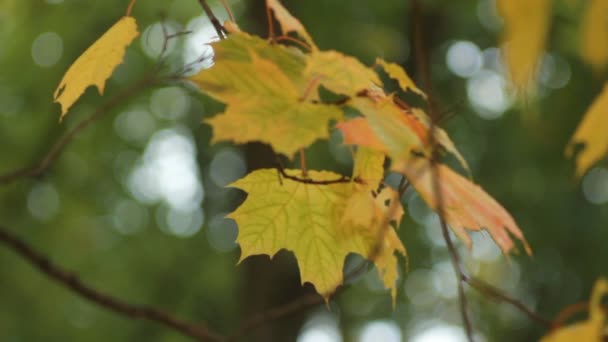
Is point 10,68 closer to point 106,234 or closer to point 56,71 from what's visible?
point 56,71

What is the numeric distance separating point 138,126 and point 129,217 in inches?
27.1

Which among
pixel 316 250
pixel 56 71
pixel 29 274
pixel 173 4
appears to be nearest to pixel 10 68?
pixel 56 71

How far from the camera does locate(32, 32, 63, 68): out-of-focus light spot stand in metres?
4.41

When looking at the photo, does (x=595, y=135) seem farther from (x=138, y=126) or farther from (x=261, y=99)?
(x=138, y=126)

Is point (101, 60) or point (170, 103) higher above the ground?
point (101, 60)

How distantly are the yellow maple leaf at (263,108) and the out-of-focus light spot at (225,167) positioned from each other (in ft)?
14.9

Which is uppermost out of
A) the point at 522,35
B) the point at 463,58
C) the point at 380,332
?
the point at 522,35

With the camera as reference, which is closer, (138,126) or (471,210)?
(471,210)

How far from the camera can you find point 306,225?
4.17 ft

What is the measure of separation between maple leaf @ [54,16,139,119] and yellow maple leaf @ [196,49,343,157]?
20 centimetres

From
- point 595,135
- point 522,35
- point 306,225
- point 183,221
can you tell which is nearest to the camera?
point 522,35

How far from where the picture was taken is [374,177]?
1.15 m

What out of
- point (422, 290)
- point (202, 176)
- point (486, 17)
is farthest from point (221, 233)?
point (422, 290)

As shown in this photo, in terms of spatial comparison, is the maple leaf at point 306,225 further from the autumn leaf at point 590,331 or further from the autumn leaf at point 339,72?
the autumn leaf at point 590,331
